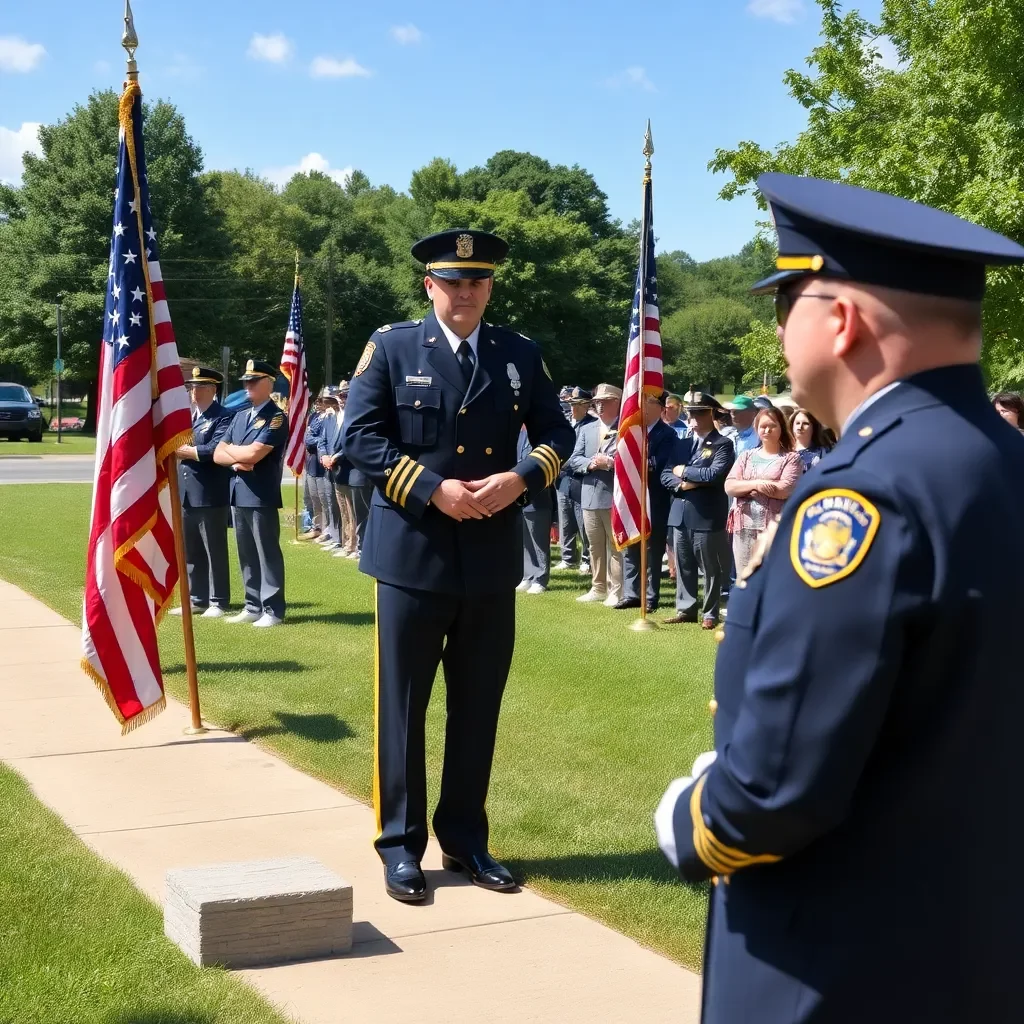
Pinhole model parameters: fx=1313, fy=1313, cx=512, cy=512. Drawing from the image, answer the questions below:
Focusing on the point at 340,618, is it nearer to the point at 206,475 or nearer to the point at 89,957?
the point at 206,475

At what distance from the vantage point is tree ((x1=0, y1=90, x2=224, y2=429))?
170 ft

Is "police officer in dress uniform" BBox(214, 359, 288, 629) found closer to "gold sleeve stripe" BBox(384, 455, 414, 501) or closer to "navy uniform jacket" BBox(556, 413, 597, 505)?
"navy uniform jacket" BBox(556, 413, 597, 505)

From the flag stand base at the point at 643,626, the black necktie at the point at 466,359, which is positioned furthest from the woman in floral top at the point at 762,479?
the black necktie at the point at 466,359

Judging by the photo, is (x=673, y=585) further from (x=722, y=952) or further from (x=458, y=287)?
(x=722, y=952)

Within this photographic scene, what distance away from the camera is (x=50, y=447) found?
4106 centimetres

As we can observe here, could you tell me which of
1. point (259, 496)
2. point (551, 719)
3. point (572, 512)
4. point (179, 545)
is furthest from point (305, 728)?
point (572, 512)

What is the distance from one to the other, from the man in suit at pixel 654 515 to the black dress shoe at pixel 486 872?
26.0 ft

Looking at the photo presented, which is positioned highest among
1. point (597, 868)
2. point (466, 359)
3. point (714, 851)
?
point (466, 359)

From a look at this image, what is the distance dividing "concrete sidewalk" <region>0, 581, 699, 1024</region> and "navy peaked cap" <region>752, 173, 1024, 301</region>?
293cm

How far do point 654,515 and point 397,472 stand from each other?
8502mm

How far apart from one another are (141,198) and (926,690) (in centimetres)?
685

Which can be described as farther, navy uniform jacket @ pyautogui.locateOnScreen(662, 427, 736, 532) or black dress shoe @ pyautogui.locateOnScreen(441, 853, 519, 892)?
navy uniform jacket @ pyautogui.locateOnScreen(662, 427, 736, 532)

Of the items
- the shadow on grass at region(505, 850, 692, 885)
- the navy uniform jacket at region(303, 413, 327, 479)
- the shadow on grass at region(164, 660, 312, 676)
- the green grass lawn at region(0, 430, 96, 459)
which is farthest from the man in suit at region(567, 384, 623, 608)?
the green grass lawn at region(0, 430, 96, 459)

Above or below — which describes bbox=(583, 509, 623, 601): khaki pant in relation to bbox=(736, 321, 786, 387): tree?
below
